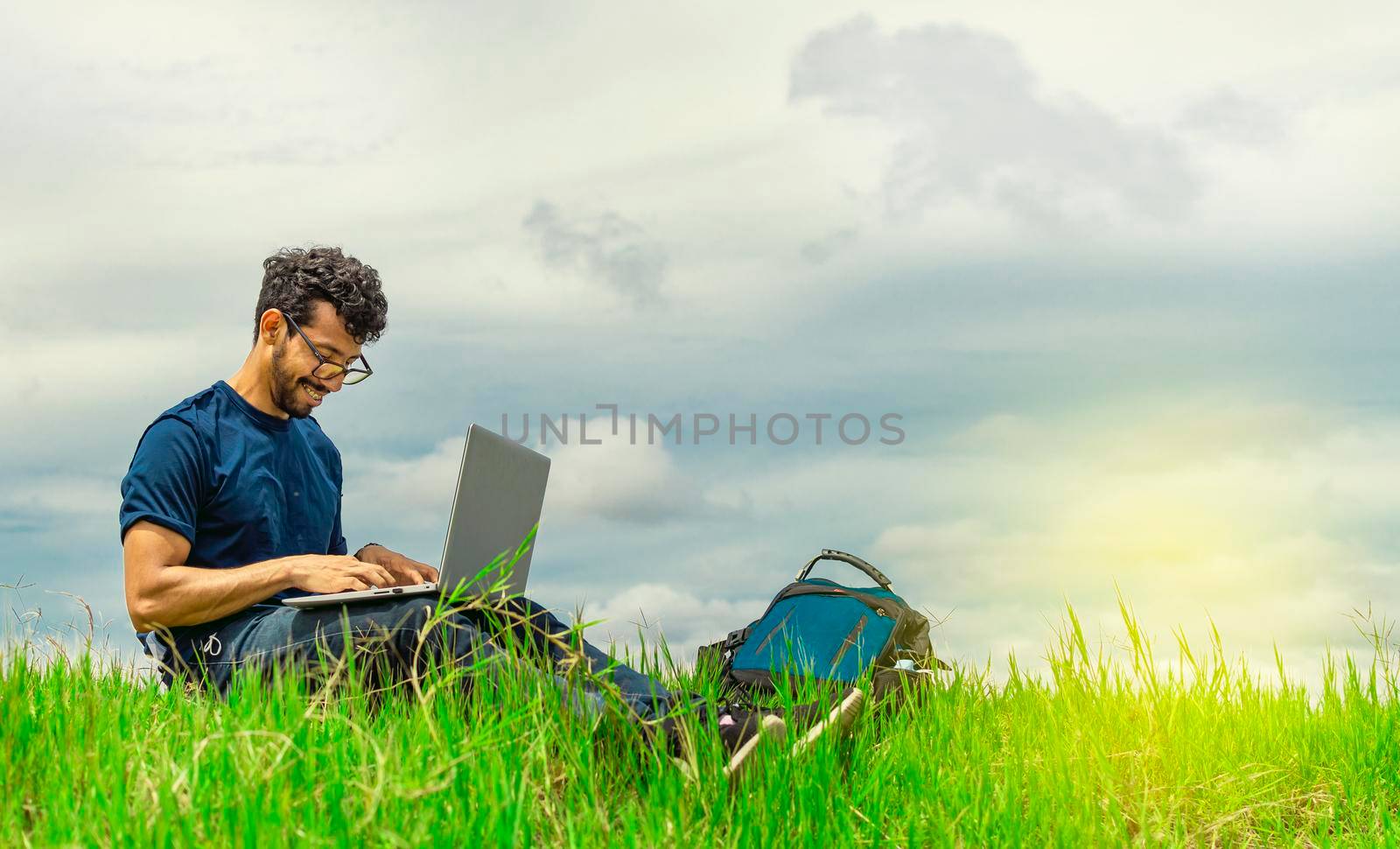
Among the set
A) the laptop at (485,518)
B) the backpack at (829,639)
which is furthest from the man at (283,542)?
the backpack at (829,639)

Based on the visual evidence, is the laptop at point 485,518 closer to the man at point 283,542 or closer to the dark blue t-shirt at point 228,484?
the man at point 283,542

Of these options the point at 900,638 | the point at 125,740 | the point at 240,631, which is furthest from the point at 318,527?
the point at 900,638

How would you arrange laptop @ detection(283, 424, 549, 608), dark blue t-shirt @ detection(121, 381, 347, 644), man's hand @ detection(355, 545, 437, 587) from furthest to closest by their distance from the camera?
1. man's hand @ detection(355, 545, 437, 587)
2. dark blue t-shirt @ detection(121, 381, 347, 644)
3. laptop @ detection(283, 424, 549, 608)

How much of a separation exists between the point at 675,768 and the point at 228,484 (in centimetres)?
276

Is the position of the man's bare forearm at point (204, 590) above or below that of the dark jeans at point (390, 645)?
above

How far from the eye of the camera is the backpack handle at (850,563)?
686 cm

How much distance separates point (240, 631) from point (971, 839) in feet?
10.2

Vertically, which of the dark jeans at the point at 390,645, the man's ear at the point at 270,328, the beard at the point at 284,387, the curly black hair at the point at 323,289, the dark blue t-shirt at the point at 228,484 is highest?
the curly black hair at the point at 323,289

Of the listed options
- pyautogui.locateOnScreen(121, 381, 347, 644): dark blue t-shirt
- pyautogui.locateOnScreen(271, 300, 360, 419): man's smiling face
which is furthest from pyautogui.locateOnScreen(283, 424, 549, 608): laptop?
pyautogui.locateOnScreen(271, 300, 360, 419): man's smiling face

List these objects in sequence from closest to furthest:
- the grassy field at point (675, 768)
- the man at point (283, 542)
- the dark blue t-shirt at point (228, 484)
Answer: the grassy field at point (675, 768)
the man at point (283, 542)
the dark blue t-shirt at point (228, 484)

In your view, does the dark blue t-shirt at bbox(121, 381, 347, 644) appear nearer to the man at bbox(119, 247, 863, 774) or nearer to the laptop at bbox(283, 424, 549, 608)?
the man at bbox(119, 247, 863, 774)

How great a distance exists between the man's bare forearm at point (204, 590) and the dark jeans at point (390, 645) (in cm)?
11

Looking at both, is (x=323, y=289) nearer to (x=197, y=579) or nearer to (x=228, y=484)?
(x=228, y=484)

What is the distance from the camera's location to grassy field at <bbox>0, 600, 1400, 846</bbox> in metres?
2.98
